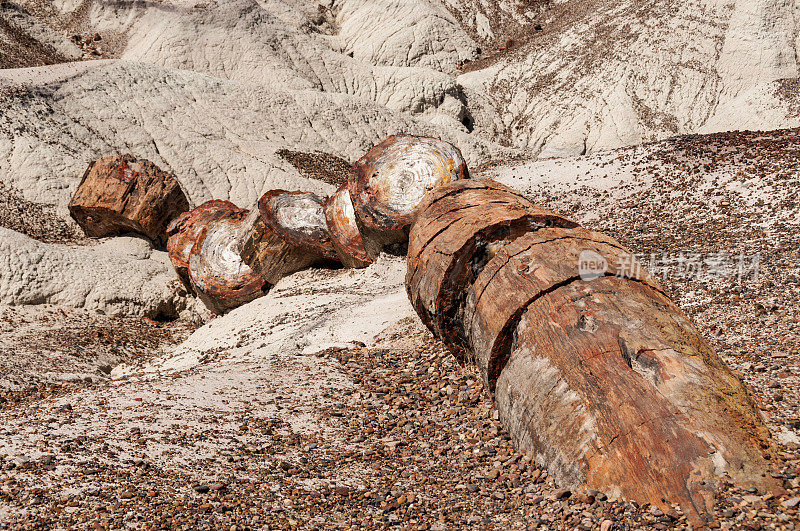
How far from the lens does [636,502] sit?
3.86 m

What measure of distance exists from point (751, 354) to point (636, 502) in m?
2.77

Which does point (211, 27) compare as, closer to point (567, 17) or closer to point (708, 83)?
point (567, 17)

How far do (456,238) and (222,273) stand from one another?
24.1 feet

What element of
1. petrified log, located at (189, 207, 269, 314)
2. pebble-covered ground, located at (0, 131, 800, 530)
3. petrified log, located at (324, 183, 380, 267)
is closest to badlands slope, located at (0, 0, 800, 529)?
pebble-covered ground, located at (0, 131, 800, 530)

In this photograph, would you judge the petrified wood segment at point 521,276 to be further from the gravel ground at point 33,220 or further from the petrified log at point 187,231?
the gravel ground at point 33,220

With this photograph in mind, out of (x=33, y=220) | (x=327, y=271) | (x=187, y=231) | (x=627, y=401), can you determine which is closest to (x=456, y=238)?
(x=627, y=401)

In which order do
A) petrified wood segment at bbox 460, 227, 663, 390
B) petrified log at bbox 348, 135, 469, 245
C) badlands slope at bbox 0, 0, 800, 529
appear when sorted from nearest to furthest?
1. badlands slope at bbox 0, 0, 800, 529
2. petrified wood segment at bbox 460, 227, 663, 390
3. petrified log at bbox 348, 135, 469, 245

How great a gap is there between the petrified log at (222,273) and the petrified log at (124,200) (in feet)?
9.10

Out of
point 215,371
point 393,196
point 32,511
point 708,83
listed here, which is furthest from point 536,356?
point 708,83

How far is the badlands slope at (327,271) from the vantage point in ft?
14.8

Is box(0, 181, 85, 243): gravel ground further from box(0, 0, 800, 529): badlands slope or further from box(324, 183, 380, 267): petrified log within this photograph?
box(324, 183, 380, 267): petrified log

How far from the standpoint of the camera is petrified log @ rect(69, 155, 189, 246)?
1430 centimetres

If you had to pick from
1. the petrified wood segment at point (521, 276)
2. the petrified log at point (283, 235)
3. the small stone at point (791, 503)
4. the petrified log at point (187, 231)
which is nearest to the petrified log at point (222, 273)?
the petrified log at point (283, 235)

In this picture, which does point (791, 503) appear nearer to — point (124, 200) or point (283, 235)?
point (283, 235)
